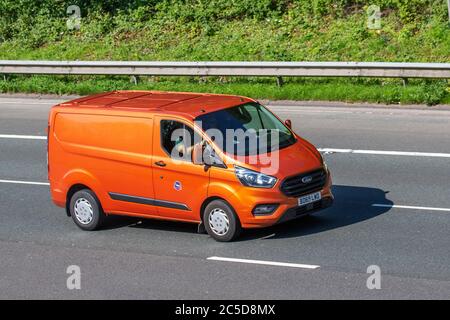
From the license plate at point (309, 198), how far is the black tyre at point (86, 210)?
10.2 ft

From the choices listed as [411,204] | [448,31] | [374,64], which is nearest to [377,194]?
[411,204]

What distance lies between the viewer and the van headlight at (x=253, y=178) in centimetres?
1366

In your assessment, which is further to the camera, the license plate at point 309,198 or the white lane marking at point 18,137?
the white lane marking at point 18,137

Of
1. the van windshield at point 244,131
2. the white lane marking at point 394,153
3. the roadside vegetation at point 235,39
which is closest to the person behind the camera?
the van windshield at point 244,131

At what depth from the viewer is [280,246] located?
13648mm

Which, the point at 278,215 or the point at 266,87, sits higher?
the point at 266,87

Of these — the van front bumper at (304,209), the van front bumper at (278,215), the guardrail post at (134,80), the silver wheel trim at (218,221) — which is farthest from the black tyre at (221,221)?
the guardrail post at (134,80)

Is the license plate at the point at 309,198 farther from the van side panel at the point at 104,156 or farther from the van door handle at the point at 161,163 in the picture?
the van side panel at the point at 104,156

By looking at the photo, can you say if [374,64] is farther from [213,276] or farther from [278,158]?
[213,276]

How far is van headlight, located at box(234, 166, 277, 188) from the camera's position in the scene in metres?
13.7

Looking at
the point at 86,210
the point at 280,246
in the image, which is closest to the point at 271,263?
the point at 280,246

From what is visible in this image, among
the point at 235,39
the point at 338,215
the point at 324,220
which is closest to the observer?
the point at 324,220

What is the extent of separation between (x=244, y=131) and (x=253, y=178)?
101 centimetres

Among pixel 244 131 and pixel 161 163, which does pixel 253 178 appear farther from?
pixel 161 163
